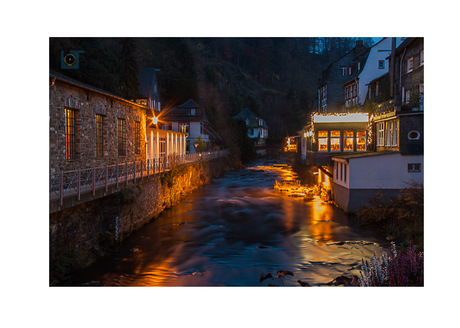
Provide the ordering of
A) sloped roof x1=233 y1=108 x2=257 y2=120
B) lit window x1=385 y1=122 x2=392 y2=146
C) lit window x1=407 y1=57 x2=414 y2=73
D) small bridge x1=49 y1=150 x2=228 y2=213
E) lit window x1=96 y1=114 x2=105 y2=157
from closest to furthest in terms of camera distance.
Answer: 1. small bridge x1=49 y1=150 x2=228 y2=213
2. lit window x1=96 y1=114 x2=105 y2=157
3. lit window x1=407 y1=57 x2=414 y2=73
4. lit window x1=385 y1=122 x2=392 y2=146
5. sloped roof x1=233 y1=108 x2=257 y2=120

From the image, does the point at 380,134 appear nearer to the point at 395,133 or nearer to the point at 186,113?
the point at 395,133

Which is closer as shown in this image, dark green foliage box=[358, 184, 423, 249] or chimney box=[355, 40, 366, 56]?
dark green foliage box=[358, 184, 423, 249]

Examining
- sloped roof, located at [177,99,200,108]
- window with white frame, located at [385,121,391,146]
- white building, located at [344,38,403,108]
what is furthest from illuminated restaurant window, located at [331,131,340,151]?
sloped roof, located at [177,99,200,108]

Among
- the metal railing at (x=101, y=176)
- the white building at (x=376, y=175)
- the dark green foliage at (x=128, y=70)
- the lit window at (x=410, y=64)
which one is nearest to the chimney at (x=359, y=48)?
the lit window at (x=410, y=64)

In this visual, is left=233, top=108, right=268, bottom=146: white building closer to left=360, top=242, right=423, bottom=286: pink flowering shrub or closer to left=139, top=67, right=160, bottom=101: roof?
left=139, top=67, right=160, bottom=101: roof

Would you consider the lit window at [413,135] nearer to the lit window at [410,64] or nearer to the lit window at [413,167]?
the lit window at [413,167]

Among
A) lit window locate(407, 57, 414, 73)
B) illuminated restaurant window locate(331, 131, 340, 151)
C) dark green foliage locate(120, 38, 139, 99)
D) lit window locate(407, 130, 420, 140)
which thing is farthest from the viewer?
dark green foliage locate(120, 38, 139, 99)

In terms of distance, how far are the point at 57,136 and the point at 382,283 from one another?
9.43 metres

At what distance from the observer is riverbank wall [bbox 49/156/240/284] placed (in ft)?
30.9

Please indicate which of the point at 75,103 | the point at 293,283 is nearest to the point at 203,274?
the point at 293,283

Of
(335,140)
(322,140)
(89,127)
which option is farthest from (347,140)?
(89,127)

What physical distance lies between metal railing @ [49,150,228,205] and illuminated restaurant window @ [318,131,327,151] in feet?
27.0

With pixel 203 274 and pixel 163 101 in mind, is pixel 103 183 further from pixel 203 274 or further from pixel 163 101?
pixel 163 101

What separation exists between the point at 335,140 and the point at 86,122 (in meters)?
13.4
